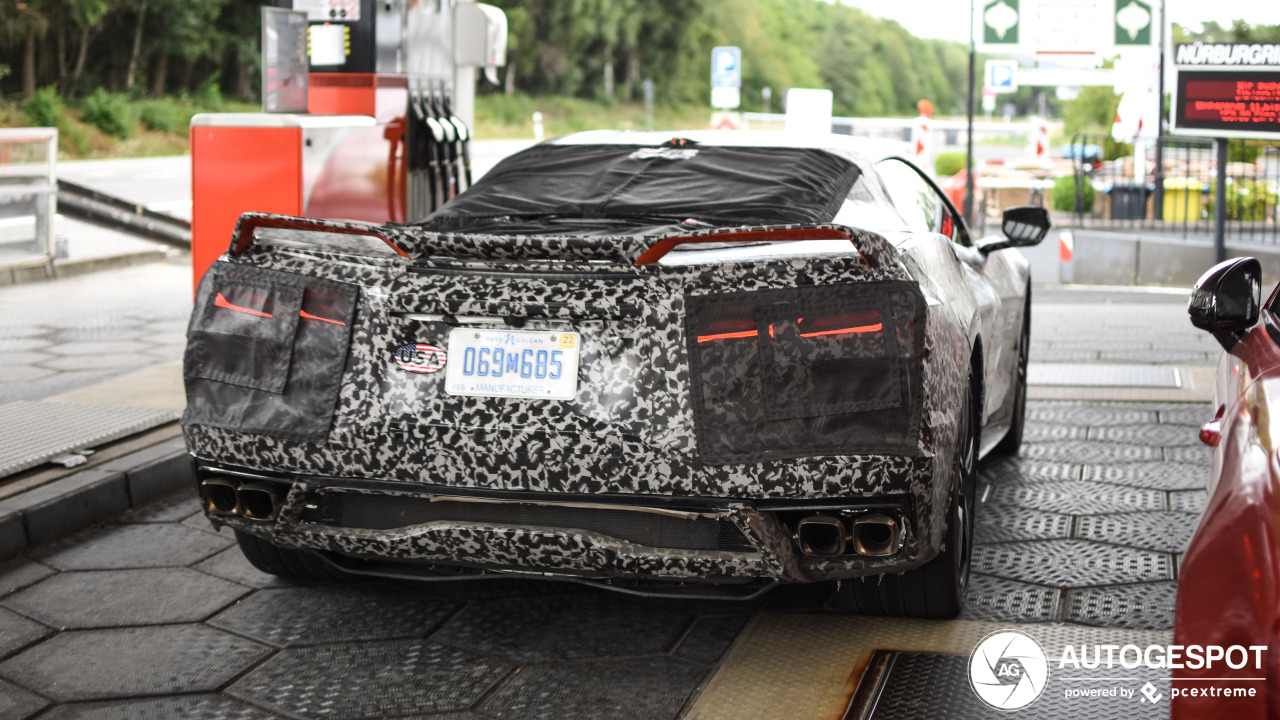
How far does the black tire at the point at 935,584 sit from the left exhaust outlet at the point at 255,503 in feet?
4.83

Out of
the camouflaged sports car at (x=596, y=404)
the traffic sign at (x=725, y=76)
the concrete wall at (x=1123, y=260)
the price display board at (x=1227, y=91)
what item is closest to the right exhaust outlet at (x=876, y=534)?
the camouflaged sports car at (x=596, y=404)

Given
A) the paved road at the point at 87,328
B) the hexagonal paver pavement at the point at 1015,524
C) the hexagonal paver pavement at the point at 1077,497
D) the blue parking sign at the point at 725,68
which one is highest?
the blue parking sign at the point at 725,68

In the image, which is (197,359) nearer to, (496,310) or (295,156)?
(496,310)

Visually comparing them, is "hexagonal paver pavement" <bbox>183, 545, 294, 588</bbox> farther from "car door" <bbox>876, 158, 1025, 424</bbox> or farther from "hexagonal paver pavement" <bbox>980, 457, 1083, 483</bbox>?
"hexagonal paver pavement" <bbox>980, 457, 1083, 483</bbox>

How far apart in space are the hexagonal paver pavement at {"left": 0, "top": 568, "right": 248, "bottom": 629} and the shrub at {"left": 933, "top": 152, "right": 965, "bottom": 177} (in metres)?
31.8

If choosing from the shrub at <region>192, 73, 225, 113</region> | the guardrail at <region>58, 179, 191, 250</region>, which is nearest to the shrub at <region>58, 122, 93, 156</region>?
the shrub at <region>192, 73, 225, 113</region>

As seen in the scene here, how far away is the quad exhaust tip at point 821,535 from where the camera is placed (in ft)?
9.81

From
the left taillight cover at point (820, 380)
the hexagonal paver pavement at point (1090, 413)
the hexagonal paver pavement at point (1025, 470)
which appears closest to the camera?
the left taillight cover at point (820, 380)

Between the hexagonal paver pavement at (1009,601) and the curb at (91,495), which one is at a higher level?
the curb at (91,495)

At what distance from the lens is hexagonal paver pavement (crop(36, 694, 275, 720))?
300 cm

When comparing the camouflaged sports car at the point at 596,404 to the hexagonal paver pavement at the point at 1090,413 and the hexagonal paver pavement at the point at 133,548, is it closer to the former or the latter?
the hexagonal paver pavement at the point at 133,548

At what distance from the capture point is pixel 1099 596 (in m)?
3.74

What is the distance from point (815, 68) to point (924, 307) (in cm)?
13378

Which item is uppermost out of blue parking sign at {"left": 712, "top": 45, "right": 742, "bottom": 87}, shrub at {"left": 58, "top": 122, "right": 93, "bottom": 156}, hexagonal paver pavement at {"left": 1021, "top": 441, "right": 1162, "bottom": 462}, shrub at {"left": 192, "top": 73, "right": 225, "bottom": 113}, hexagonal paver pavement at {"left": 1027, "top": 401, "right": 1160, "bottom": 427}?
shrub at {"left": 192, "top": 73, "right": 225, "bottom": 113}
